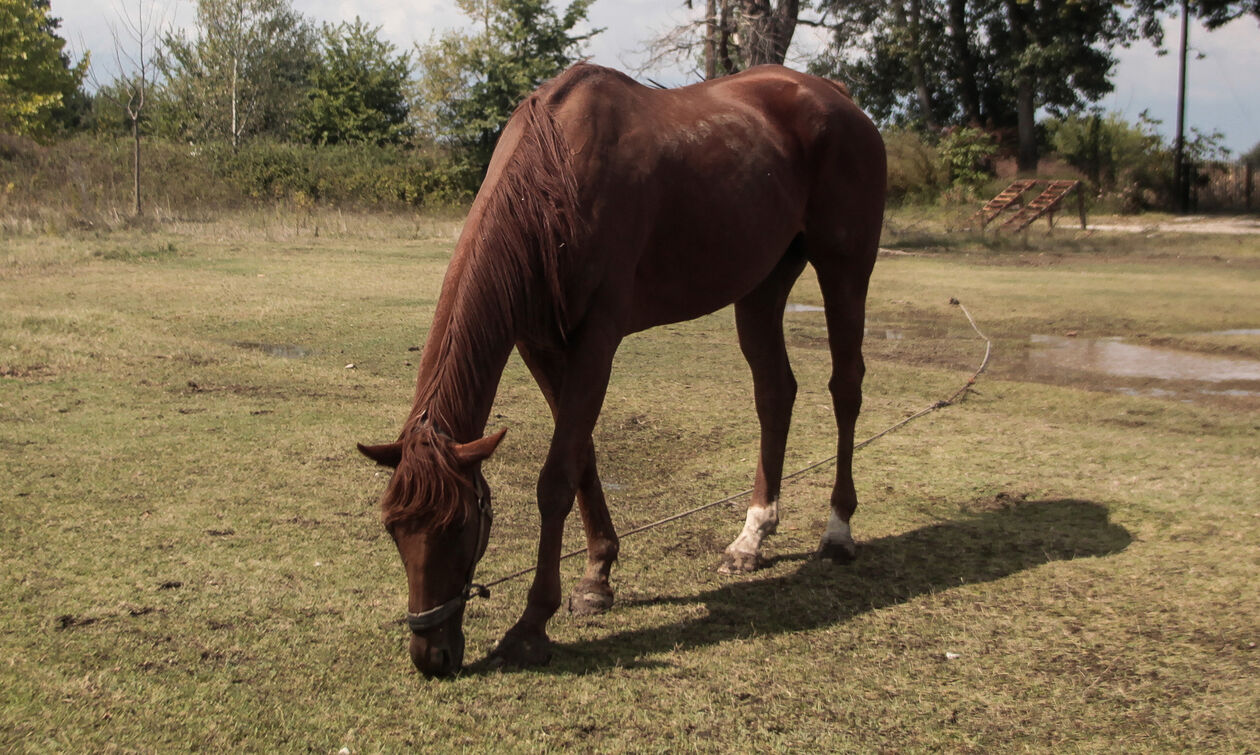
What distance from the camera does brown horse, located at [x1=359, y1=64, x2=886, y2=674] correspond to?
3.06 meters

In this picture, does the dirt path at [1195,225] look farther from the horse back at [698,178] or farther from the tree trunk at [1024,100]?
the horse back at [698,178]

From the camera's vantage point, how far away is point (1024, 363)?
9.06 meters

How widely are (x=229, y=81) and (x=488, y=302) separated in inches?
1787

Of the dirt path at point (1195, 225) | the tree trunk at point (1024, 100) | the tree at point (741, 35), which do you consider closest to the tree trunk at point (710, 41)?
the tree at point (741, 35)

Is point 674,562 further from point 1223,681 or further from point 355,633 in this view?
point 1223,681

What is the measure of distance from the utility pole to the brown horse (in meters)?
33.0

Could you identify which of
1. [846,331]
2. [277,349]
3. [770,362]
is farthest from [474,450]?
[277,349]

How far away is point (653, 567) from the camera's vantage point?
4.34 meters

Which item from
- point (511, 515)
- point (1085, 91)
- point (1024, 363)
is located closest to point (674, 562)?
point (511, 515)

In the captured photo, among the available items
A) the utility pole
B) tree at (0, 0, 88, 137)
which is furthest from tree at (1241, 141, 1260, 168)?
tree at (0, 0, 88, 137)

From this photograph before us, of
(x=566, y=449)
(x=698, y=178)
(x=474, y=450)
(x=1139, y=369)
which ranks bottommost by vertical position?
(x=1139, y=369)

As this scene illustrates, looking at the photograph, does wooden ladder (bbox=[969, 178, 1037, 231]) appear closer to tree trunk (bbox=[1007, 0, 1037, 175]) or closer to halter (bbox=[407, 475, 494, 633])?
tree trunk (bbox=[1007, 0, 1037, 175])

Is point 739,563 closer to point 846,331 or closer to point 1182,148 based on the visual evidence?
point 846,331

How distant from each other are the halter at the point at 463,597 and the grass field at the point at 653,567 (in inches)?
9.0
